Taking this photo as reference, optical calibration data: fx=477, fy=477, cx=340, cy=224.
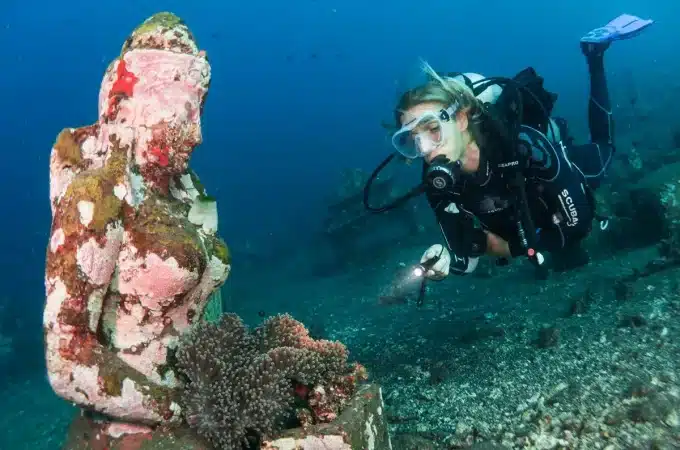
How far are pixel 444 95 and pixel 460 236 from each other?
5.40 ft

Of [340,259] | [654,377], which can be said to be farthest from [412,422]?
[340,259]

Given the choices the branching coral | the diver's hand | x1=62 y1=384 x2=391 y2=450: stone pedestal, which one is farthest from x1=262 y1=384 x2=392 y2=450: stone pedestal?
the diver's hand

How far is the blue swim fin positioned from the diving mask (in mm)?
3106

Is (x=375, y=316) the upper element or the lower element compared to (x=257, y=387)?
lower

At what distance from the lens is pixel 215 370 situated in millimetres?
3256

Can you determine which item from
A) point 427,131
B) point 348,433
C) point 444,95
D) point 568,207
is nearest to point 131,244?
point 348,433

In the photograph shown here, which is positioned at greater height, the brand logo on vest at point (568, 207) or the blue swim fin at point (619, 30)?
the blue swim fin at point (619, 30)

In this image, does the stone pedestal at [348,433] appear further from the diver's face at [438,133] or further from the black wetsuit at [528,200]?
the diver's face at [438,133]

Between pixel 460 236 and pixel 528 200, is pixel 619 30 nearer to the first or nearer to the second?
pixel 528 200

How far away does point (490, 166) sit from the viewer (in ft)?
15.5

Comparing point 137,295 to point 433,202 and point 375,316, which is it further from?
point 375,316

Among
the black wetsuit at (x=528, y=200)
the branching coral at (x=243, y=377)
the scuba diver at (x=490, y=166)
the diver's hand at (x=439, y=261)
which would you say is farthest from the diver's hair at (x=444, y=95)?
the branching coral at (x=243, y=377)

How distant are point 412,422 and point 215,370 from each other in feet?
6.50

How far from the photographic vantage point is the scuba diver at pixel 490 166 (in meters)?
4.55
